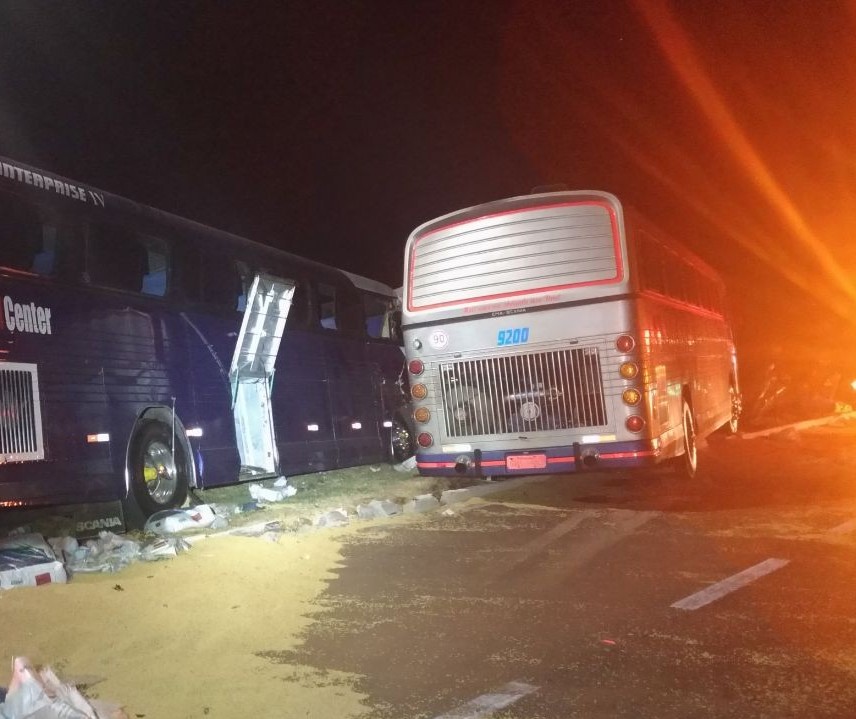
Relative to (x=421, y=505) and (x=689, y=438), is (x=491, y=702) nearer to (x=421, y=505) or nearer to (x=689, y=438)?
(x=421, y=505)

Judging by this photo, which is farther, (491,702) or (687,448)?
(687,448)

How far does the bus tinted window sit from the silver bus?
9.85ft

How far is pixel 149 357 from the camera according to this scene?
8.87 meters

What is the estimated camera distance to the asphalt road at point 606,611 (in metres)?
3.70

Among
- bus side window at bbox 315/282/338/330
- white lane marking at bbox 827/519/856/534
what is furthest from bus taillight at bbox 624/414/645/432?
bus side window at bbox 315/282/338/330

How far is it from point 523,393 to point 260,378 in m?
3.93

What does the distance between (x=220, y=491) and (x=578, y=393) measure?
5912 millimetres

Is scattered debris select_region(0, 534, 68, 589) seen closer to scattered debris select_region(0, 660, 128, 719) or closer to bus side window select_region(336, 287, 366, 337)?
scattered debris select_region(0, 660, 128, 719)

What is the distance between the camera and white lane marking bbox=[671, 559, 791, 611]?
504 centimetres

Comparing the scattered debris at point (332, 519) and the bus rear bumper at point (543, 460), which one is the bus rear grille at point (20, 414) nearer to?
the scattered debris at point (332, 519)

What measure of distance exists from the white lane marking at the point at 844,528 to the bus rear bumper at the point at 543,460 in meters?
1.83

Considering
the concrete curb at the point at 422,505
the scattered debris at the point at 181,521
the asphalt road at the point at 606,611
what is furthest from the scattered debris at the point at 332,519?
the scattered debris at the point at 181,521

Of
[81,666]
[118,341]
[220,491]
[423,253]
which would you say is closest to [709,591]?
[81,666]

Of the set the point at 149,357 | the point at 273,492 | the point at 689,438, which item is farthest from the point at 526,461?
the point at 149,357
